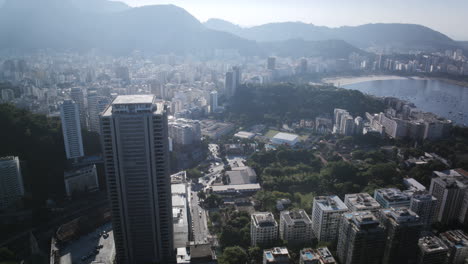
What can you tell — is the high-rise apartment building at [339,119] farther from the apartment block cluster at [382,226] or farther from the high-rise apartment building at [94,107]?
the high-rise apartment building at [94,107]

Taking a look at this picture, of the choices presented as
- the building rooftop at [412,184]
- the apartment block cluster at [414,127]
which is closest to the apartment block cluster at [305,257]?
the building rooftop at [412,184]

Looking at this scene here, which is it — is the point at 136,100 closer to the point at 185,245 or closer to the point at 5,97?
the point at 185,245

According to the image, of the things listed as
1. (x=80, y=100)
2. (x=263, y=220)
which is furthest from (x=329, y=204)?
(x=80, y=100)

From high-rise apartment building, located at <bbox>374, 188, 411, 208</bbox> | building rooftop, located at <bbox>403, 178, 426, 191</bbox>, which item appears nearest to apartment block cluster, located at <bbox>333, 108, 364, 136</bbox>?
building rooftop, located at <bbox>403, 178, 426, 191</bbox>

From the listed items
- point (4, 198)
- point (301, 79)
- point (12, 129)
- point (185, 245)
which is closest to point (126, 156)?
point (185, 245)

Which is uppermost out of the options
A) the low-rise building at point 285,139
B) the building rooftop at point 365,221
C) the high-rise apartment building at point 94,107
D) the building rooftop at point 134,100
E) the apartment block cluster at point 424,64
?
the building rooftop at point 134,100

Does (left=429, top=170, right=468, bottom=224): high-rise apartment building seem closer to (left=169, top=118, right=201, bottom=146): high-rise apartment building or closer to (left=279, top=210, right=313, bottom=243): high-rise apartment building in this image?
(left=279, top=210, right=313, bottom=243): high-rise apartment building
